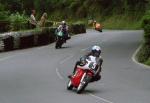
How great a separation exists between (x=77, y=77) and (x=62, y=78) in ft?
13.2

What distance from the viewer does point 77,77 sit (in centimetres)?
1788

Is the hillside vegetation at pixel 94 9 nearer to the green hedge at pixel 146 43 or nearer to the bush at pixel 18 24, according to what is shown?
the bush at pixel 18 24

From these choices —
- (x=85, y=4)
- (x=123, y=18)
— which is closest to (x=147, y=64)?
(x=123, y=18)

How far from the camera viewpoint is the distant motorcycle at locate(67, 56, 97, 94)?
58.0 ft

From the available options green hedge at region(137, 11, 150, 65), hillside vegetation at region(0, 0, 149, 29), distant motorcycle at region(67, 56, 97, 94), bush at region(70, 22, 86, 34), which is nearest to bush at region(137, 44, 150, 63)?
green hedge at region(137, 11, 150, 65)

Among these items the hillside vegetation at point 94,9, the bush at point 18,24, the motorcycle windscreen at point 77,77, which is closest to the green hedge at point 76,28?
the bush at point 18,24

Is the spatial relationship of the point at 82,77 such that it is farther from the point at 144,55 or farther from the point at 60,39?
the point at 60,39

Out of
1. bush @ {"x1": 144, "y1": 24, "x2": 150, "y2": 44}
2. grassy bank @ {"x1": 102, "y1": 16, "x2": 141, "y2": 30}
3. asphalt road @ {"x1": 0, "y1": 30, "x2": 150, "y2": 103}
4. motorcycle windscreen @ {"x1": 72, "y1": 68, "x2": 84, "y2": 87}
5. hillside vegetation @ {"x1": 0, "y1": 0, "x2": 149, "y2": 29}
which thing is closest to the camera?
asphalt road @ {"x1": 0, "y1": 30, "x2": 150, "y2": 103}

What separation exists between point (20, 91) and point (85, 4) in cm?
7257

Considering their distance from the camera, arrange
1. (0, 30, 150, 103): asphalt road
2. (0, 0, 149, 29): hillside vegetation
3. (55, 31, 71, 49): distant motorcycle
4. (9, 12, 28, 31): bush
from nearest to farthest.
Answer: (0, 30, 150, 103): asphalt road → (55, 31, 71, 49): distant motorcycle → (9, 12, 28, 31): bush → (0, 0, 149, 29): hillside vegetation

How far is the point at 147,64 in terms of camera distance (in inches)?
1090

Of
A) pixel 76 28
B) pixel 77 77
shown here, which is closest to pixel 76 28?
pixel 76 28

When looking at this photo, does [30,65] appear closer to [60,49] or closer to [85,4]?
[60,49]

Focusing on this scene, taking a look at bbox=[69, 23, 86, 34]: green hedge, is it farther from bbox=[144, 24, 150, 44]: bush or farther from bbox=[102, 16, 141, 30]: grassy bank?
bbox=[144, 24, 150, 44]: bush
